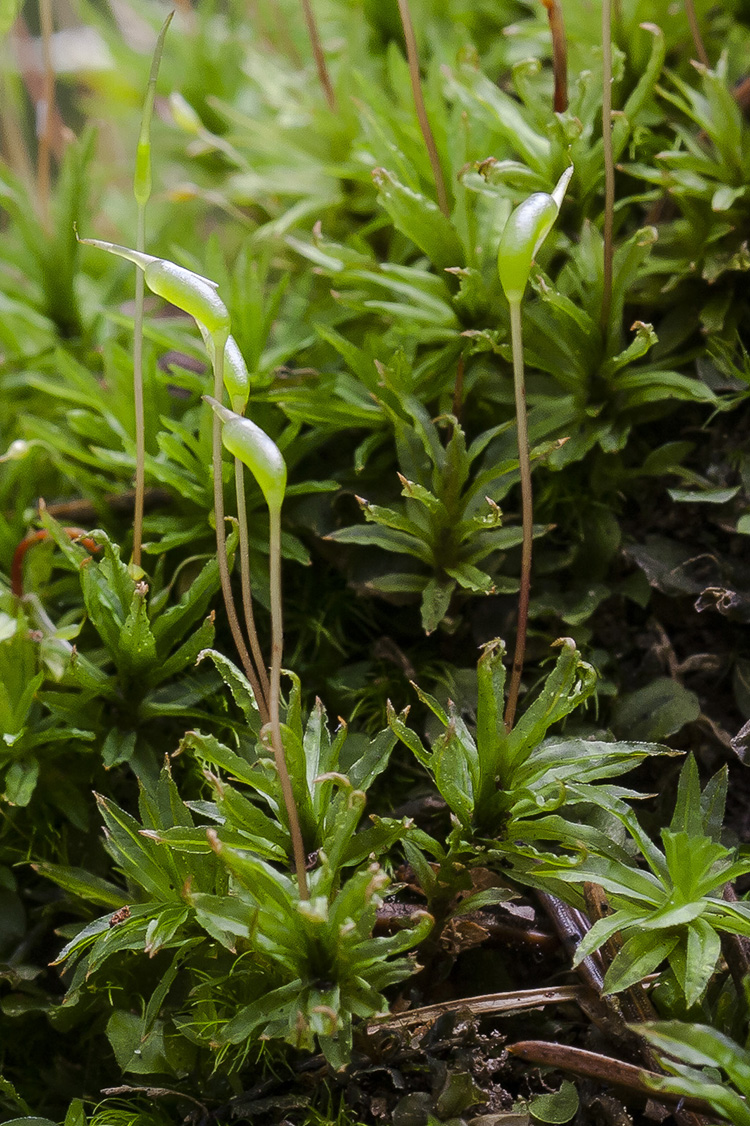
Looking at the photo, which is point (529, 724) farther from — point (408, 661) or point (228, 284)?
point (228, 284)

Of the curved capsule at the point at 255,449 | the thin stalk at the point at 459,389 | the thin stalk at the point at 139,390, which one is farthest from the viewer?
the thin stalk at the point at 459,389

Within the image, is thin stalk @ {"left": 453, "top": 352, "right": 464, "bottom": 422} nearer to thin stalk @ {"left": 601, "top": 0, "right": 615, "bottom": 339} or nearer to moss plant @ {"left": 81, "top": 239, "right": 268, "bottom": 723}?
thin stalk @ {"left": 601, "top": 0, "right": 615, "bottom": 339}

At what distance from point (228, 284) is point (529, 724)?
2.08ft

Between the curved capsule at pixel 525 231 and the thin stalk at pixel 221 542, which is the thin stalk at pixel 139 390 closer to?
the thin stalk at pixel 221 542

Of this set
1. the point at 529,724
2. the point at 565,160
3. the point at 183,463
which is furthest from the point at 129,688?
the point at 565,160

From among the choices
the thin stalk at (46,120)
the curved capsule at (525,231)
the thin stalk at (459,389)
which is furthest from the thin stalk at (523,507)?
the thin stalk at (46,120)

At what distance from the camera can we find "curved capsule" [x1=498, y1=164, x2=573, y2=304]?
0.63 meters

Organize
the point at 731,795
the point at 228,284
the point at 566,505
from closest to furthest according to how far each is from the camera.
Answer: the point at 731,795 < the point at 566,505 < the point at 228,284

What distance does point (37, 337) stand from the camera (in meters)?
1.15

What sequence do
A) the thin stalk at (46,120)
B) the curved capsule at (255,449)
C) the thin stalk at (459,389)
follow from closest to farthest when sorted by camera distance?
Answer: the curved capsule at (255,449)
the thin stalk at (459,389)
the thin stalk at (46,120)

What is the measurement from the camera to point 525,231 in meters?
0.63

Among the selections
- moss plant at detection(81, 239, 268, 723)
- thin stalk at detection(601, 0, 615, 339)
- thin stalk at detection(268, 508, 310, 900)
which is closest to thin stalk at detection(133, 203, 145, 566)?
moss plant at detection(81, 239, 268, 723)

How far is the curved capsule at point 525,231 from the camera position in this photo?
24.9 inches

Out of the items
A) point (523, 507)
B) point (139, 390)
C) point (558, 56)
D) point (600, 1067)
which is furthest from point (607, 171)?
point (600, 1067)
